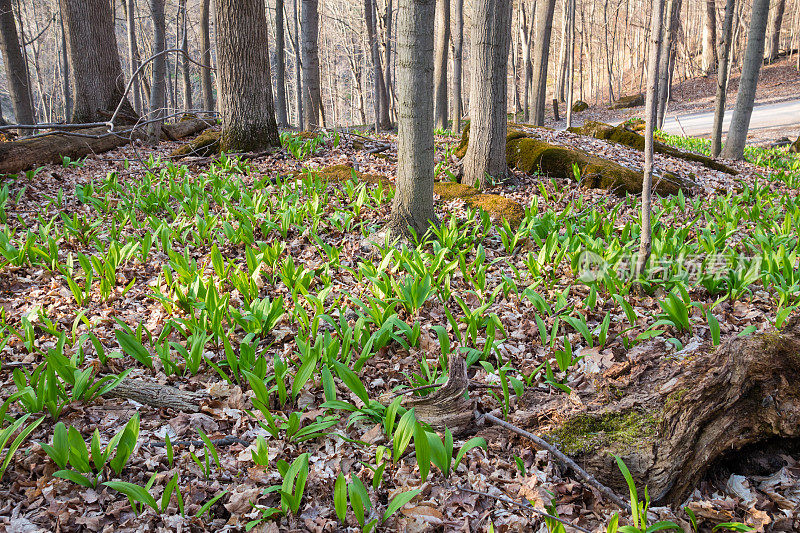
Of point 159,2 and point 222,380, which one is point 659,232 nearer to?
point 222,380

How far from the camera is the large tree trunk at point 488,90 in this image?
586cm

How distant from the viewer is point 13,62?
9.09 meters

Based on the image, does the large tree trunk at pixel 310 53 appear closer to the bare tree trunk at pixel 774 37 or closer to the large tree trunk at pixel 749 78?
the large tree trunk at pixel 749 78

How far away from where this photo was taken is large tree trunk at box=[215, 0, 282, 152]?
21.5ft

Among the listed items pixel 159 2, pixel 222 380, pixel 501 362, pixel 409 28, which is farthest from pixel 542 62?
pixel 222 380

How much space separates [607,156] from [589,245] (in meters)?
4.06

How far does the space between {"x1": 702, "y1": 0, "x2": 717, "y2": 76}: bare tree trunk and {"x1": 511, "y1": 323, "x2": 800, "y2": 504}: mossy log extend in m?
27.7

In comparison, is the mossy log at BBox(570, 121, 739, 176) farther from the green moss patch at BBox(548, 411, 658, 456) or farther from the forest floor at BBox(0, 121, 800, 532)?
the green moss patch at BBox(548, 411, 658, 456)

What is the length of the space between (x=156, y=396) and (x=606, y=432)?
2273mm

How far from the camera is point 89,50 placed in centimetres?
791

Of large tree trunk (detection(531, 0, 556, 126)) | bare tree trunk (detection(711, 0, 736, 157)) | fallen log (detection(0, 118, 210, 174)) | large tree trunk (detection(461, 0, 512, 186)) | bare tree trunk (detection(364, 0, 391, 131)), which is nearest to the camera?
large tree trunk (detection(461, 0, 512, 186))

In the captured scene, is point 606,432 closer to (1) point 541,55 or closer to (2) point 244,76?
(2) point 244,76

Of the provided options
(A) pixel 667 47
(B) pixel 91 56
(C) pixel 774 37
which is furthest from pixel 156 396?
(C) pixel 774 37

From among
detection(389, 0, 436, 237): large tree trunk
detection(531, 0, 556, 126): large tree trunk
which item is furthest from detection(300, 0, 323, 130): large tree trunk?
detection(531, 0, 556, 126): large tree trunk
